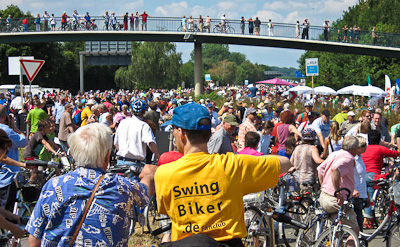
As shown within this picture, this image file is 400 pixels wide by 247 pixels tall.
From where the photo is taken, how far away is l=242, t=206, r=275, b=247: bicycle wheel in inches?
234

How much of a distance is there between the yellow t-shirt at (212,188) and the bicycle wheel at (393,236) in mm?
4005

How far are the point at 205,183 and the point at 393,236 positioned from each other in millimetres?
4387

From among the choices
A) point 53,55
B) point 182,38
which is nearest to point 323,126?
point 182,38

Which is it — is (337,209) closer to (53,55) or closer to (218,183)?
(218,183)

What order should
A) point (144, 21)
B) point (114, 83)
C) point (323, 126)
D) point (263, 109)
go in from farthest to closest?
point (114, 83), point (144, 21), point (263, 109), point (323, 126)

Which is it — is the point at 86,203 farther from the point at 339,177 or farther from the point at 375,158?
the point at 375,158

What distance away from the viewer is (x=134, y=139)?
8.57 m

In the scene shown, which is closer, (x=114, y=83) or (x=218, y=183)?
(x=218, y=183)

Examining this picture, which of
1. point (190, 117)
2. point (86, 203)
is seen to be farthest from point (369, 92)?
point (86, 203)

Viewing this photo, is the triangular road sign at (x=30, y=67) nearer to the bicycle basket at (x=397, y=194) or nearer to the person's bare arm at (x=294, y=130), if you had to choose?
the person's bare arm at (x=294, y=130)

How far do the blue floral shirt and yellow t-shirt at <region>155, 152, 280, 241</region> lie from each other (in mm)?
326

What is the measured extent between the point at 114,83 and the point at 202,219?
97247 mm

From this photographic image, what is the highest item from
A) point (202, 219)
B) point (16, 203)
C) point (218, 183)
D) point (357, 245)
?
point (218, 183)

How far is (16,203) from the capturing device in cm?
614
